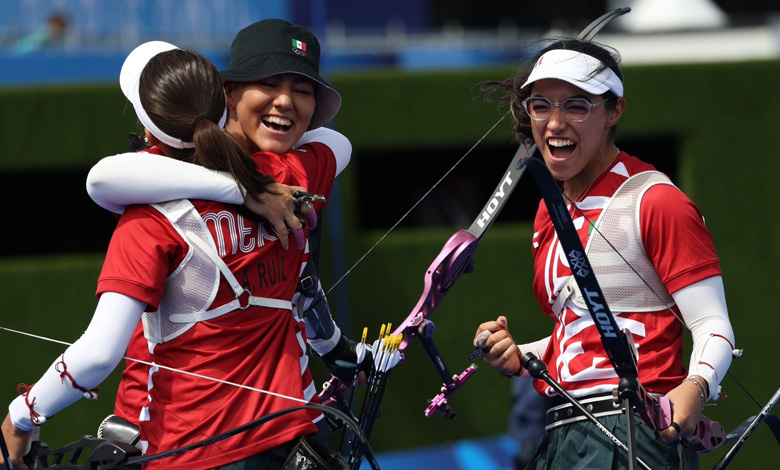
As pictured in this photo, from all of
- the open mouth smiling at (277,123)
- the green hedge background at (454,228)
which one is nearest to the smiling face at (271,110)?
the open mouth smiling at (277,123)

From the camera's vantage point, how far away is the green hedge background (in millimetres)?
6629

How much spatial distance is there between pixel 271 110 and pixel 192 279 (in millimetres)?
502

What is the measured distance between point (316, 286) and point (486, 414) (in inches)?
177

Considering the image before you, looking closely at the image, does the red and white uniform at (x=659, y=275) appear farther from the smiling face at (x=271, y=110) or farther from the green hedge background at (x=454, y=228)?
the green hedge background at (x=454, y=228)

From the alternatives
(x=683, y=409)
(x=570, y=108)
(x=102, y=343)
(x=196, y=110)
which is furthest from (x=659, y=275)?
(x=102, y=343)

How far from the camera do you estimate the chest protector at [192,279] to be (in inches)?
92.7

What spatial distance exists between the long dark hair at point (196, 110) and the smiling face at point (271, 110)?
213 millimetres

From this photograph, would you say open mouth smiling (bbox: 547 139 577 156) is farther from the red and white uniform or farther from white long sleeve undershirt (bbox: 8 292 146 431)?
white long sleeve undershirt (bbox: 8 292 146 431)

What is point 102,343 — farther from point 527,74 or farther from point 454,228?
point 454,228

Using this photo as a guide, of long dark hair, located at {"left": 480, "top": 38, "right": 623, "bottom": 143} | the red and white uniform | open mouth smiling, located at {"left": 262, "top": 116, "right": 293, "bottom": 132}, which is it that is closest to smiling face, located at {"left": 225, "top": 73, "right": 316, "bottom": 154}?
open mouth smiling, located at {"left": 262, "top": 116, "right": 293, "bottom": 132}

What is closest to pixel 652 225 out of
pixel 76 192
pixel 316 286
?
pixel 316 286

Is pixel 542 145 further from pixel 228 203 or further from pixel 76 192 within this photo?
pixel 76 192

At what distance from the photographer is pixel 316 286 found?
292cm

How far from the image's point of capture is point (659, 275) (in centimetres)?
255
